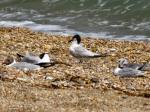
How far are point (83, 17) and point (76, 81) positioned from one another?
1115cm

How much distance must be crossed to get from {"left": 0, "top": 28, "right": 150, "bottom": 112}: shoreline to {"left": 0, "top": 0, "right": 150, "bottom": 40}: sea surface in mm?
4106

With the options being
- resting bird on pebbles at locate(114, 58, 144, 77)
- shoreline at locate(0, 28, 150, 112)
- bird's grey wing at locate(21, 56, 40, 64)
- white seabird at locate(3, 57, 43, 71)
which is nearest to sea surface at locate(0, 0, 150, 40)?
shoreline at locate(0, 28, 150, 112)

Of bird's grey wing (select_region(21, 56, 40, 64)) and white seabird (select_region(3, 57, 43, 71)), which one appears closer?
white seabird (select_region(3, 57, 43, 71))

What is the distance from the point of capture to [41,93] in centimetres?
905

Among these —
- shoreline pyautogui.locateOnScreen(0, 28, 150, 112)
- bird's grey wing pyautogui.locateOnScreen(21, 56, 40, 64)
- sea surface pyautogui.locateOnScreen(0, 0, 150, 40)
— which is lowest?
shoreline pyautogui.locateOnScreen(0, 28, 150, 112)

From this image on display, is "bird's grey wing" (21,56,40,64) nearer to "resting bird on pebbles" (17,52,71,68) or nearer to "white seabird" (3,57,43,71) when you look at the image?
"resting bird on pebbles" (17,52,71,68)

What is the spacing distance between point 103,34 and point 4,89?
9354mm

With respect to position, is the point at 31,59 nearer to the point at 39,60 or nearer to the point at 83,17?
the point at 39,60

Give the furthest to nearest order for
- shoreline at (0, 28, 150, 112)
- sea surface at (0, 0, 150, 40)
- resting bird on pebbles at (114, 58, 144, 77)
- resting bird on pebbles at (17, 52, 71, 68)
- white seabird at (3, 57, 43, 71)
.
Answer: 1. sea surface at (0, 0, 150, 40)
2. resting bird on pebbles at (17, 52, 71, 68)
3. white seabird at (3, 57, 43, 71)
4. resting bird on pebbles at (114, 58, 144, 77)
5. shoreline at (0, 28, 150, 112)

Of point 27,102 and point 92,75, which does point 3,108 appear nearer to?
point 27,102

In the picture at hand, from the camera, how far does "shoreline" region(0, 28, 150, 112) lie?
8695 mm

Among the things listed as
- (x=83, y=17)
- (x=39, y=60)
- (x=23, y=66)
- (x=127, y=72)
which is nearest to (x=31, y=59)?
(x=39, y=60)

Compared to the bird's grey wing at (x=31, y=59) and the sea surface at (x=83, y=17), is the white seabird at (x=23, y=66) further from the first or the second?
the sea surface at (x=83, y=17)

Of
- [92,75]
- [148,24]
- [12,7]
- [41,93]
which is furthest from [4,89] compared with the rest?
[12,7]
